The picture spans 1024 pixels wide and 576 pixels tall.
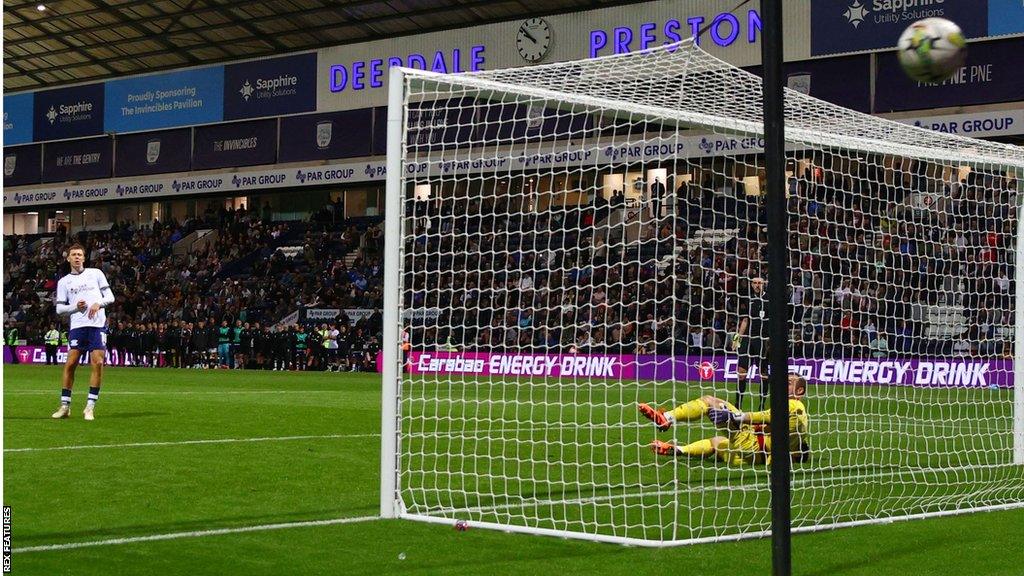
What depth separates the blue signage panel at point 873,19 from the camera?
86.9 ft

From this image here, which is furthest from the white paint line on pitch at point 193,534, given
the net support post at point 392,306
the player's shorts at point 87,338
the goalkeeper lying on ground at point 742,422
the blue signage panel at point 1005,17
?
the blue signage panel at point 1005,17

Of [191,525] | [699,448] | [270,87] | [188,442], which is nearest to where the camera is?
[191,525]

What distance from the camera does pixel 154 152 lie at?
4203 centimetres

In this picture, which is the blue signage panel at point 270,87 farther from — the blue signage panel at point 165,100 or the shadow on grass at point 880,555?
the shadow on grass at point 880,555

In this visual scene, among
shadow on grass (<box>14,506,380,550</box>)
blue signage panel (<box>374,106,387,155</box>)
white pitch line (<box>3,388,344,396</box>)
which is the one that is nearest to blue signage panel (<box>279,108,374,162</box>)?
blue signage panel (<box>374,106,387,155</box>)

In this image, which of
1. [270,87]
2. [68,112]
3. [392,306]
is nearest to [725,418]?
[392,306]

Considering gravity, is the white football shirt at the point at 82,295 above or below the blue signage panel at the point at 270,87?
below

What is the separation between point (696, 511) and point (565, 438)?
192 inches

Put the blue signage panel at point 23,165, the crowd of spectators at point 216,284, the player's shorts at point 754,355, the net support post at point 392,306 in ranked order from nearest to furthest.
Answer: the net support post at point 392,306 → the player's shorts at point 754,355 → the crowd of spectators at point 216,284 → the blue signage panel at point 23,165

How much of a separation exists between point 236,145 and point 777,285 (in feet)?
119

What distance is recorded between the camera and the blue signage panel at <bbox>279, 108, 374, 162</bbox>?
3647 cm

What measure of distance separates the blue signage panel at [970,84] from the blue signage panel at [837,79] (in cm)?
30

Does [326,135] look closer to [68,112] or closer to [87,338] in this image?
[68,112]

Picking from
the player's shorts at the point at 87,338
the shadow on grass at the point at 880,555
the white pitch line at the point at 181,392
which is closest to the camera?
the shadow on grass at the point at 880,555
